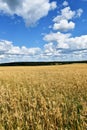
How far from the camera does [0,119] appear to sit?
5637mm

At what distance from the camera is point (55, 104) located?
20.9 ft

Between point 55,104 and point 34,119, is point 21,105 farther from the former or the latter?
point 34,119

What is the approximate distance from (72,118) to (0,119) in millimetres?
1663

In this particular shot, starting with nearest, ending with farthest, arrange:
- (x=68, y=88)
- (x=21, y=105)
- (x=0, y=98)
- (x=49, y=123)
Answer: (x=49, y=123) → (x=21, y=105) → (x=0, y=98) → (x=68, y=88)

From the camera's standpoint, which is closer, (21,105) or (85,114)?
(85,114)

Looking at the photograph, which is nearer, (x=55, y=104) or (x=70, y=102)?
(x=55, y=104)

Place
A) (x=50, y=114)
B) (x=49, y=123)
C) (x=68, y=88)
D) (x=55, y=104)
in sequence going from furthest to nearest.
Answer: (x=68, y=88)
(x=55, y=104)
(x=50, y=114)
(x=49, y=123)

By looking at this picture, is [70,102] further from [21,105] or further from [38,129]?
[38,129]

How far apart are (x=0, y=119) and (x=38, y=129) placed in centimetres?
134

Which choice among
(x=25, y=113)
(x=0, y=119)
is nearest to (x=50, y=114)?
(x=25, y=113)

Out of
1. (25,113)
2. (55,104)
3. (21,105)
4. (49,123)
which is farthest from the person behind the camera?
(21,105)

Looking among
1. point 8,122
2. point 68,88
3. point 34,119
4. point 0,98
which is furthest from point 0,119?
point 68,88

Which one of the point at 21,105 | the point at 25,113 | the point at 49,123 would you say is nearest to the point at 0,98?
the point at 21,105

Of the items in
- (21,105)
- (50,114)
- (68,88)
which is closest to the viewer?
(50,114)
